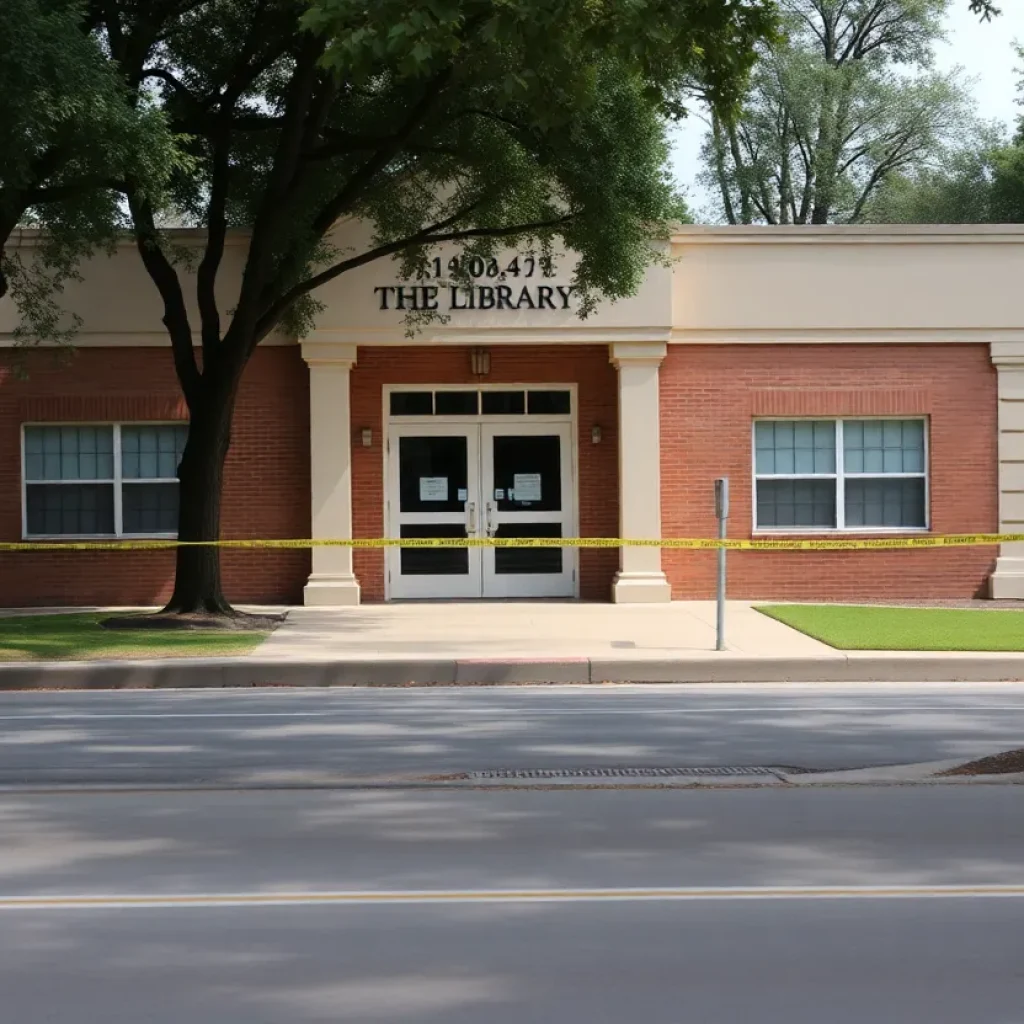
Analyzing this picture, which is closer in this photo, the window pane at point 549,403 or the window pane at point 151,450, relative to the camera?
the window pane at point 151,450

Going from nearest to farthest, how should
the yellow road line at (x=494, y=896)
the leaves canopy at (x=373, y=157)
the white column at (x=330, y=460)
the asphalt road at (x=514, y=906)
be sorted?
the asphalt road at (x=514, y=906)
the yellow road line at (x=494, y=896)
the leaves canopy at (x=373, y=157)
the white column at (x=330, y=460)

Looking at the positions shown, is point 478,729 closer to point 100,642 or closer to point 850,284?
point 100,642

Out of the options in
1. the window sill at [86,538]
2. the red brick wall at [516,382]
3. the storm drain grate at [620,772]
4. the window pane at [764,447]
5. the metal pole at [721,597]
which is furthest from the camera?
the window pane at [764,447]

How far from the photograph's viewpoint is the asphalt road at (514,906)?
16.8ft

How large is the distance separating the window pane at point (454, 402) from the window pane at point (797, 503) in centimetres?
407

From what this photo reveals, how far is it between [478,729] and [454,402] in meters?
11.8

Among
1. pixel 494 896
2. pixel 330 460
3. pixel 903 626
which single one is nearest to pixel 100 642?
pixel 330 460

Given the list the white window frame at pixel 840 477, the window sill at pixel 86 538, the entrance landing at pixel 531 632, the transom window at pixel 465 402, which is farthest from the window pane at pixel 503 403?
the window sill at pixel 86 538

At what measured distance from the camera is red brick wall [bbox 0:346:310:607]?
22734mm

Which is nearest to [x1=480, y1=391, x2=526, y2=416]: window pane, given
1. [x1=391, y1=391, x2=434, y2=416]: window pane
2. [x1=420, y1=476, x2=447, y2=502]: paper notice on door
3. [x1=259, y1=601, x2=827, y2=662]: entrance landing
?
[x1=391, y1=391, x2=434, y2=416]: window pane

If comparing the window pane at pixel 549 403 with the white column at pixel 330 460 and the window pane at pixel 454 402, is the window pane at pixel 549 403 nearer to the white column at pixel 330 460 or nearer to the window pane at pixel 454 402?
the window pane at pixel 454 402

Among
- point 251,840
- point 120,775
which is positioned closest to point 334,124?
point 120,775

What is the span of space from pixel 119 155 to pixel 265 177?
6291 mm

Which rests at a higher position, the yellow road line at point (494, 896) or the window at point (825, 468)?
the window at point (825, 468)
